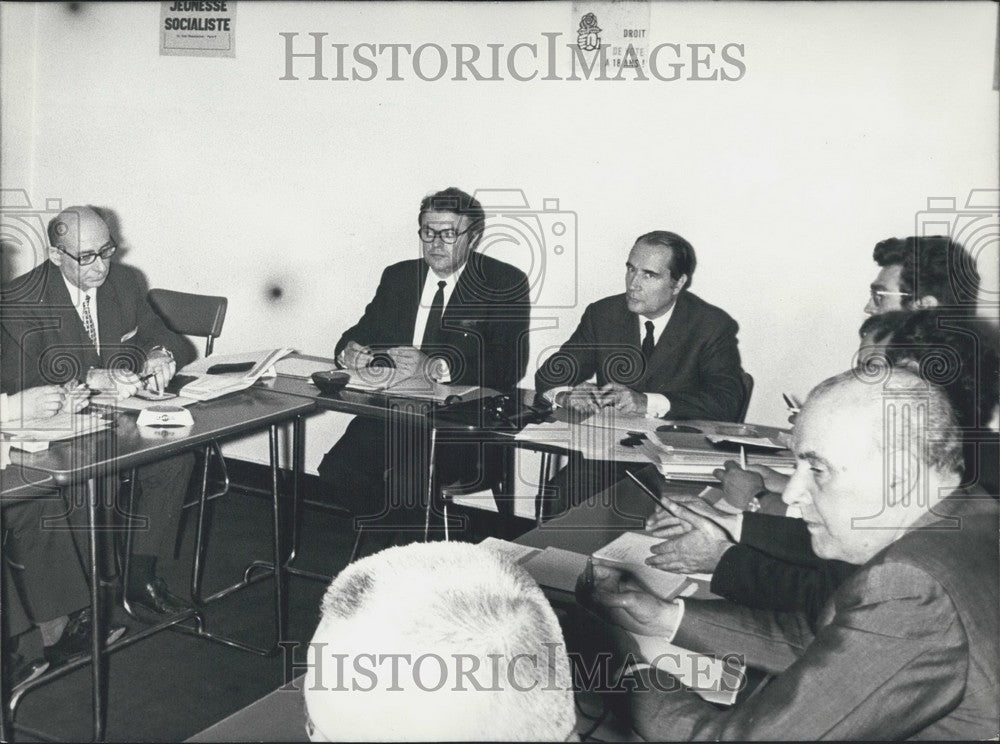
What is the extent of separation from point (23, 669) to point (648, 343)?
2491 millimetres

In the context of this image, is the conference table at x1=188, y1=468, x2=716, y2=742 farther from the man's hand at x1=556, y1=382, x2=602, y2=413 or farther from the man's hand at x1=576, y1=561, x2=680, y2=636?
the man's hand at x1=556, y1=382, x2=602, y2=413

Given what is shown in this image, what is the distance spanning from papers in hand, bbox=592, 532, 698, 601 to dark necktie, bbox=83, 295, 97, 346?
2.32m

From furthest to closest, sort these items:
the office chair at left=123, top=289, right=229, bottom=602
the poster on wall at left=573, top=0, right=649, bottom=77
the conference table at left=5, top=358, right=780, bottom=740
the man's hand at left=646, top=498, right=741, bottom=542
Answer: the office chair at left=123, top=289, right=229, bottom=602 < the poster on wall at left=573, top=0, right=649, bottom=77 < the conference table at left=5, top=358, right=780, bottom=740 < the man's hand at left=646, top=498, right=741, bottom=542

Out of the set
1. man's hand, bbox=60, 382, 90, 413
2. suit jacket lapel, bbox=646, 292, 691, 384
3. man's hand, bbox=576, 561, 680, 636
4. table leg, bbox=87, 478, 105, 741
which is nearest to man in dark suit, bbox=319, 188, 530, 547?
suit jacket lapel, bbox=646, 292, 691, 384

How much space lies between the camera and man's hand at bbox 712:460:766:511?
7.96ft

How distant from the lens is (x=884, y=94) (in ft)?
12.0

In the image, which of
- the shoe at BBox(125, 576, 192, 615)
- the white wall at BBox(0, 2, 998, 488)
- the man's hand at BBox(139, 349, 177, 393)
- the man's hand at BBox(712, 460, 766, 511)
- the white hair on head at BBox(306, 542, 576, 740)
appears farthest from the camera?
the white wall at BBox(0, 2, 998, 488)

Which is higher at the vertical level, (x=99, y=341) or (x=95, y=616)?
(x=99, y=341)

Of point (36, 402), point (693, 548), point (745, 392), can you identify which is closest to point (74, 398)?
point (36, 402)

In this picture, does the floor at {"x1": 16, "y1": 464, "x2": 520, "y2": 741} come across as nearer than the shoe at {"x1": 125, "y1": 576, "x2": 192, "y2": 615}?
Yes

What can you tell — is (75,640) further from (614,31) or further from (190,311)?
(614,31)

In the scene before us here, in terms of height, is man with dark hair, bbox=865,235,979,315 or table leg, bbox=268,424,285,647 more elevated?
man with dark hair, bbox=865,235,979,315

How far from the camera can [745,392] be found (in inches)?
154

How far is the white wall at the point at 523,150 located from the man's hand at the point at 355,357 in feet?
2.94
